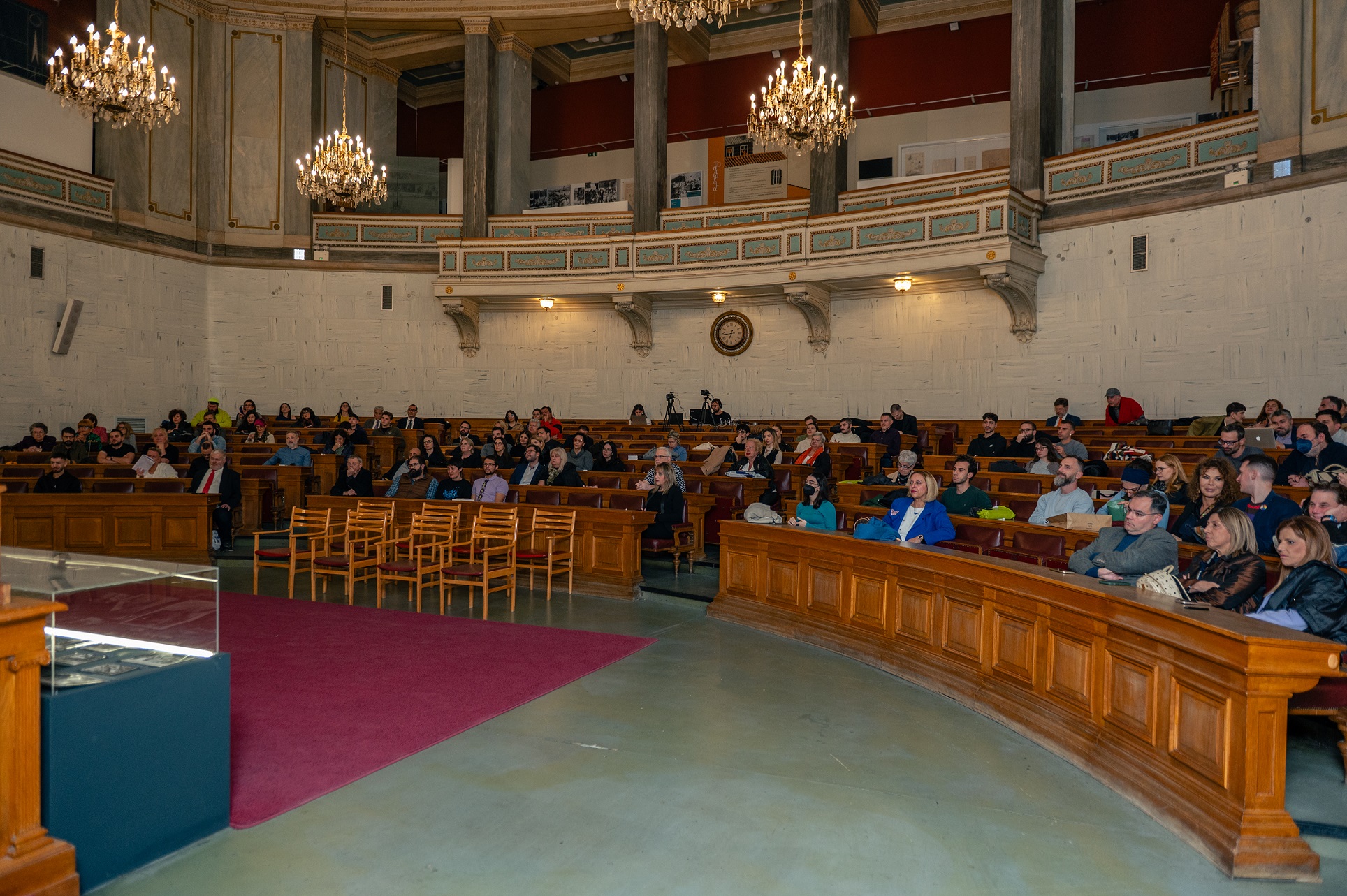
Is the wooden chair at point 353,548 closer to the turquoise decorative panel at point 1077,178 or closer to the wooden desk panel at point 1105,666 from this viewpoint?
the wooden desk panel at point 1105,666

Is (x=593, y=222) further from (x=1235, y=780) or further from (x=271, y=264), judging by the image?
(x=1235, y=780)

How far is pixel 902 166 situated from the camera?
1498 centimetres

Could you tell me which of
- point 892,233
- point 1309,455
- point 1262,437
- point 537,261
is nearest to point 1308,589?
point 1309,455

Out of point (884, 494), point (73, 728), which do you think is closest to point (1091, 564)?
point (884, 494)

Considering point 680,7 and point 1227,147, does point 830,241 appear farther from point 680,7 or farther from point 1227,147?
point 680,7

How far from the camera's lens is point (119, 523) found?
8.59 m

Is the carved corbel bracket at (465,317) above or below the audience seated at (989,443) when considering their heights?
above

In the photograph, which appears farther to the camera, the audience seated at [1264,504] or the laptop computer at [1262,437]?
the laptop computer at [1262,437]

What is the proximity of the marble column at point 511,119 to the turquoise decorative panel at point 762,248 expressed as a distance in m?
4.51

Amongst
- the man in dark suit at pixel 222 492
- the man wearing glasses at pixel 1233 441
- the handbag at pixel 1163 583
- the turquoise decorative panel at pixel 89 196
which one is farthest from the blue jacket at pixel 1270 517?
the turquoise decorative panel at pixel 89 196

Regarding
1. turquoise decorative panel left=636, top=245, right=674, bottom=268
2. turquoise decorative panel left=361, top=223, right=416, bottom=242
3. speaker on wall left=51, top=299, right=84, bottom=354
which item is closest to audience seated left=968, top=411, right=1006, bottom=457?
turquoise decorative panel left=636, top=245, right=674, bottom=268

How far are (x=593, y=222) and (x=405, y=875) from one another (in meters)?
12.6

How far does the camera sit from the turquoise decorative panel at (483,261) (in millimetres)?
14484

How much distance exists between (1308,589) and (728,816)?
7.27ft
